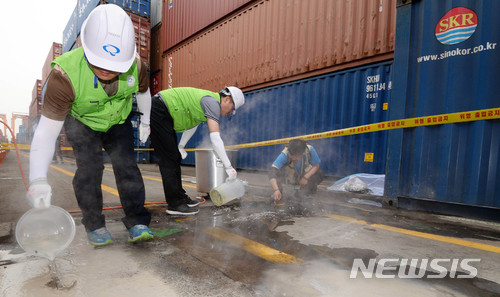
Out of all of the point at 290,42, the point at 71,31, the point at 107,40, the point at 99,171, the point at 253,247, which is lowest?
the point at 253,247

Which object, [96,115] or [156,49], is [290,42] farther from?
[156,49]

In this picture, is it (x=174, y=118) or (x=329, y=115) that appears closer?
(x=174, y=118)

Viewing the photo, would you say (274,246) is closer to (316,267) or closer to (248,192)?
(316,267)

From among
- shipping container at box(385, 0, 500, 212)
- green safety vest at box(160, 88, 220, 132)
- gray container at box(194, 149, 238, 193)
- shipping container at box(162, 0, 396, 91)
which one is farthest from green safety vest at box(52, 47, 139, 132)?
shipping container at box(162, 0, 396, 91)

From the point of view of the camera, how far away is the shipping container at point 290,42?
5.20m

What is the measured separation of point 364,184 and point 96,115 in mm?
4132

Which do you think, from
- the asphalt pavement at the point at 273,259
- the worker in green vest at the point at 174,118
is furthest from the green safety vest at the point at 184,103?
A: the asphalt pavement at the point at 273,259

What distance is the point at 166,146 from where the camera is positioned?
294cm

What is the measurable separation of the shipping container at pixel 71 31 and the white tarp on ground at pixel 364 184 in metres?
19.4

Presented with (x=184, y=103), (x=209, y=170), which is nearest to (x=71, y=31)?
(x=209, y=170)

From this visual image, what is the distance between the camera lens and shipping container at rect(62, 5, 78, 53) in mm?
17828

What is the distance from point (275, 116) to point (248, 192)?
3.09m

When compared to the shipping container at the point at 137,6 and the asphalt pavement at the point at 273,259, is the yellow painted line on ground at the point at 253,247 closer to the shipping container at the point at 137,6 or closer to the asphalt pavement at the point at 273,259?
the asphalt pavement at the point at 273,259

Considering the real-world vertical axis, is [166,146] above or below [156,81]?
below
